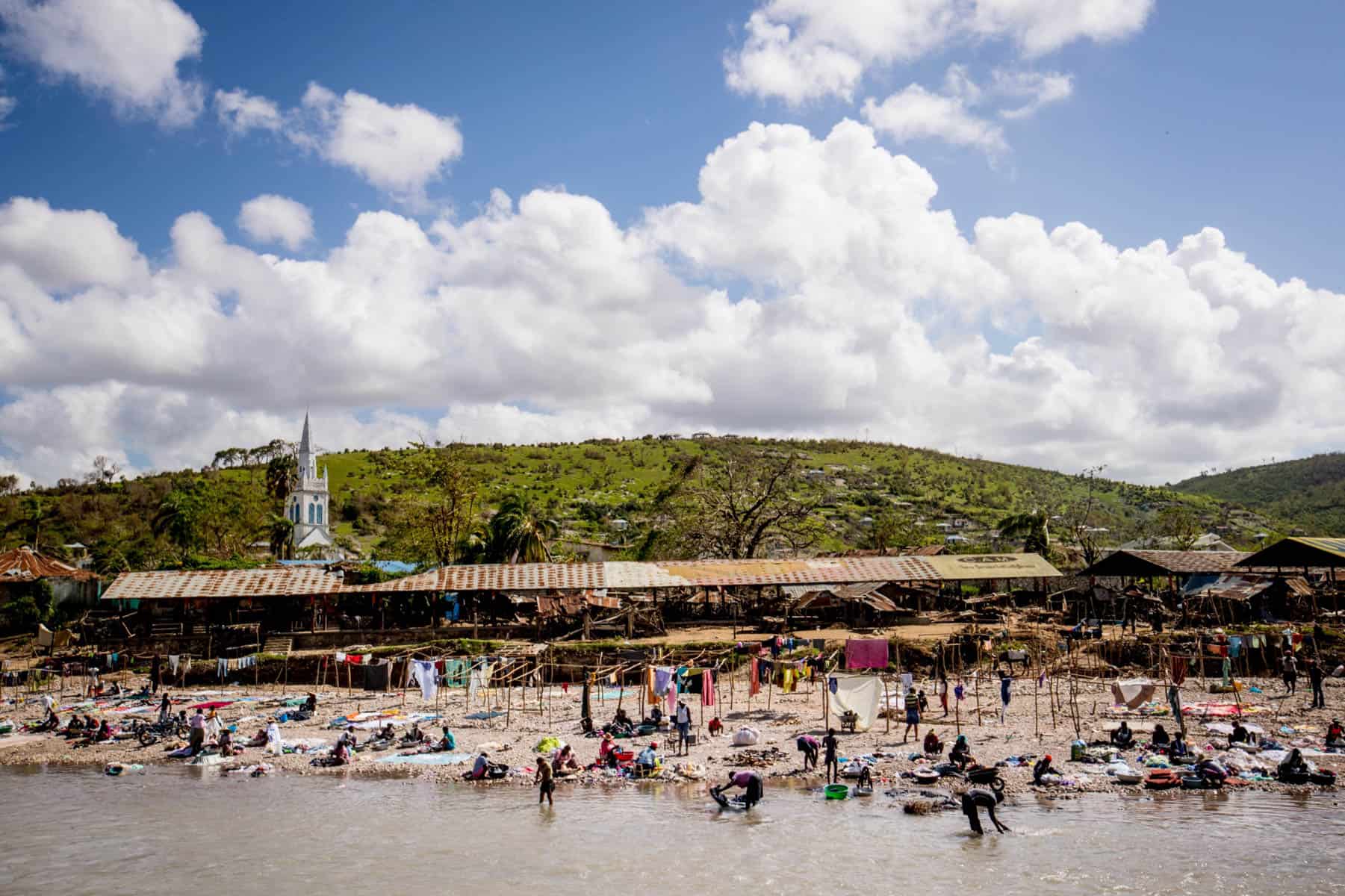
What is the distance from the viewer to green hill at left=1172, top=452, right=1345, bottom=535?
363 feet

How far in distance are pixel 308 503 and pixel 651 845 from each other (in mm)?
77866

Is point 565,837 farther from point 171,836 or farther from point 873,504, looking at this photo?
point 873,504

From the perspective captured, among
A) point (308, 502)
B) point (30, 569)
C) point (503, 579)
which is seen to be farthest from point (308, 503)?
point (503, 579)

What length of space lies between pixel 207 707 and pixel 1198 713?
31851 millimetres

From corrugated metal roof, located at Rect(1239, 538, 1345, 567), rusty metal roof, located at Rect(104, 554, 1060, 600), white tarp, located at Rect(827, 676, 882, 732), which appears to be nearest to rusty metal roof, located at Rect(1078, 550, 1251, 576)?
rusty metal roof, located at Rect(104, 554, 1060, 600)

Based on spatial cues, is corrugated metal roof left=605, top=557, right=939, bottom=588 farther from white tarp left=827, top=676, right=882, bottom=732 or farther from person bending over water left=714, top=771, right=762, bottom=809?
person bending over water left=714, top=771, right=762, bottom=809

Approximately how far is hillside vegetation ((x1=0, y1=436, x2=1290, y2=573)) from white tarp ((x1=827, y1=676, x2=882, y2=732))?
37.1 m

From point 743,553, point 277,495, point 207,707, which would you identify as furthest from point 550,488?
point 207,707

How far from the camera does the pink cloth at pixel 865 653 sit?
97.9 feet

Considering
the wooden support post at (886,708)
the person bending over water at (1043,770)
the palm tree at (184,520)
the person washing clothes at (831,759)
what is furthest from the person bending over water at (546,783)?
the palm tree at (184,520)

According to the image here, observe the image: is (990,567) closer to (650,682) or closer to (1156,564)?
(1156,564)

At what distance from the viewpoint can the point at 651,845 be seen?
18.7 meters

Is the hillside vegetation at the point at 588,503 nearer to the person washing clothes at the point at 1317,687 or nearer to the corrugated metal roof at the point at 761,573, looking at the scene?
the corrugated metal roof at the point at 761,573

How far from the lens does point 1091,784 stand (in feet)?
69.6
